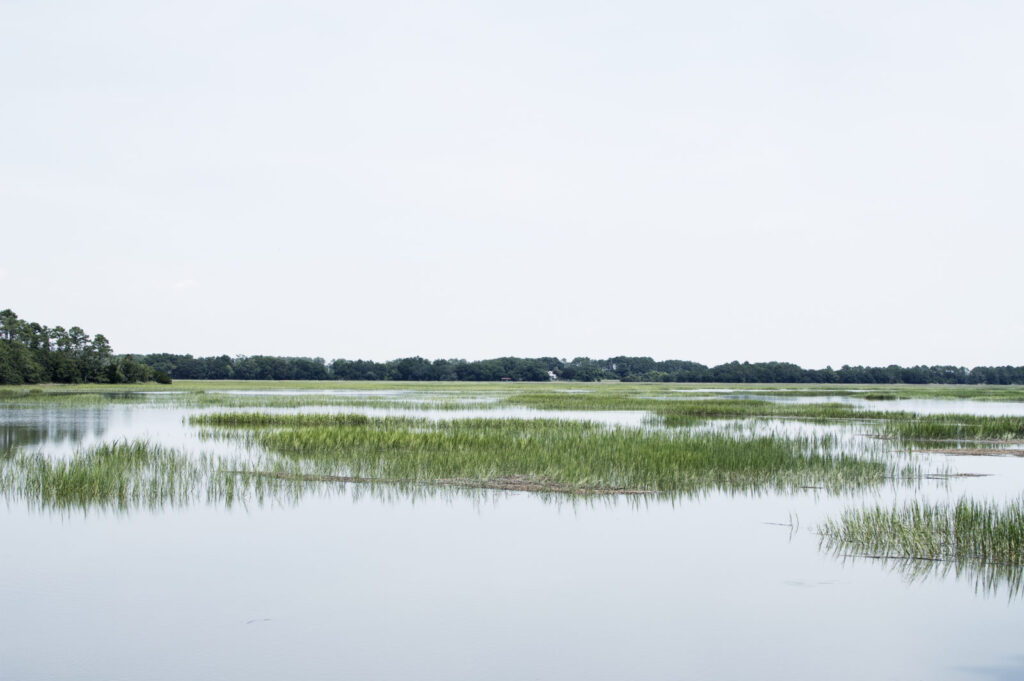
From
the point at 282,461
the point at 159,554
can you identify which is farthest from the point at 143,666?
the point at 282,461

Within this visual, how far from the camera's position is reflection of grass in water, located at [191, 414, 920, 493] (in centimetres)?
1536

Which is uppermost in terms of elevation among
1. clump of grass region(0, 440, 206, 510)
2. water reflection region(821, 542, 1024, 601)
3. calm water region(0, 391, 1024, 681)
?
clump of grass region(0, 440, 206, 510)

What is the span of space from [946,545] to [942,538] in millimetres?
→ 222

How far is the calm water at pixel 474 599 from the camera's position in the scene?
684 cm

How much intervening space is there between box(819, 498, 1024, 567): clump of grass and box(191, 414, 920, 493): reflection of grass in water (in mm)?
4309

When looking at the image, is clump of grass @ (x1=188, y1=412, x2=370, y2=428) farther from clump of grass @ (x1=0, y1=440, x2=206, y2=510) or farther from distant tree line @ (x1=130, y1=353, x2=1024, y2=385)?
distant tree line @ (x1=130, y1=353, x2=1024, y2=385)

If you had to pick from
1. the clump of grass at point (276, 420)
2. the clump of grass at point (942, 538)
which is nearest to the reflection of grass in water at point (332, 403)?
the clump of grass at point (276, 420)

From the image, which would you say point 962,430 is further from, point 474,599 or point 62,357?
point 62,357

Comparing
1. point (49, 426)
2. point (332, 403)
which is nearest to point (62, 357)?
point (332, 403)

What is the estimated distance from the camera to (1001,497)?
48.3ft

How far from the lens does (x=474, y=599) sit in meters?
8.61

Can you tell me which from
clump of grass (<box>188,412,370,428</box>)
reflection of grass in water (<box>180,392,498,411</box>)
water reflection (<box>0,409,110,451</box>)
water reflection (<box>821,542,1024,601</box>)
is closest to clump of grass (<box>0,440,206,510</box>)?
water reflection (<box>0,409,110,451</box>)

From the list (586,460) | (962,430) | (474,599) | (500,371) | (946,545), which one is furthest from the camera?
(500,371)

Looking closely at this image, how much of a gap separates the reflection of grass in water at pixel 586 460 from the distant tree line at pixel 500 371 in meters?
107
